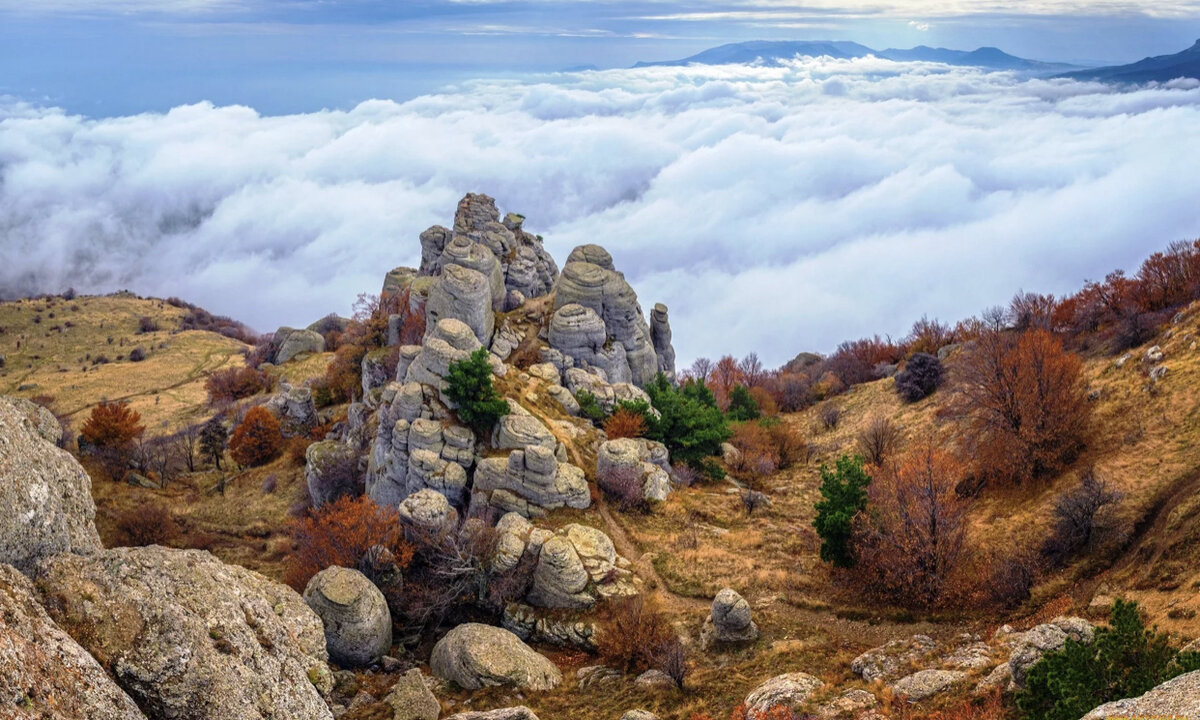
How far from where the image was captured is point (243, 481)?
54.5 meters

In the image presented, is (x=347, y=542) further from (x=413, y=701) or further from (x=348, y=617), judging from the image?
(x=413, y=701)

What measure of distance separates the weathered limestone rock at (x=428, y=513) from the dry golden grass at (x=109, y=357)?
54.8 m

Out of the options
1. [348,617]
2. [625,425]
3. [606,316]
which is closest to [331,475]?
[625,425]

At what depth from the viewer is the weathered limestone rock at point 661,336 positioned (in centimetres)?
6656

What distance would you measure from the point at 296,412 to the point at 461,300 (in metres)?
20.1

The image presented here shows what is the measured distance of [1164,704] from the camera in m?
12.8

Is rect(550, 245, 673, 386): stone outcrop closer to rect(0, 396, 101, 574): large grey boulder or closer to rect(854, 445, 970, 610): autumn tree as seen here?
rect(854, 445, 970, 610): autumn tree

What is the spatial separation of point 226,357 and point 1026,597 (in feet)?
390

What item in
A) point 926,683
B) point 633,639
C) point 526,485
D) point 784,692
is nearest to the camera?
point 926,683

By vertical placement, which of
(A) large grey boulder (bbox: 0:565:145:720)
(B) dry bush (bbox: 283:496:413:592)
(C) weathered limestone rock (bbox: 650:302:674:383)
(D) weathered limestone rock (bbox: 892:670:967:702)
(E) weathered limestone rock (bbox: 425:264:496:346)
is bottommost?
(B) dry bush (bbox: 283:496:413:592)

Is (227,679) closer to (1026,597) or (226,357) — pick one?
(1026,597)

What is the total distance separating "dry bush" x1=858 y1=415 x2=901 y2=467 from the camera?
49531mm

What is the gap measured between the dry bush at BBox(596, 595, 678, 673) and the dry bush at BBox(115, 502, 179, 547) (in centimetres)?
2711

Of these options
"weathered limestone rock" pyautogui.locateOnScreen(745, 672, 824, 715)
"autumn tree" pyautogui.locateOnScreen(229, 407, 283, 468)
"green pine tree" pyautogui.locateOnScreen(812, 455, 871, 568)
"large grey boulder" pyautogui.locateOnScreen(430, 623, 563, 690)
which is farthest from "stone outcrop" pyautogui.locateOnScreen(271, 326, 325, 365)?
"weathered limestone rock" pyautogui.locateOnScreen(745, 672, 824, 715)
